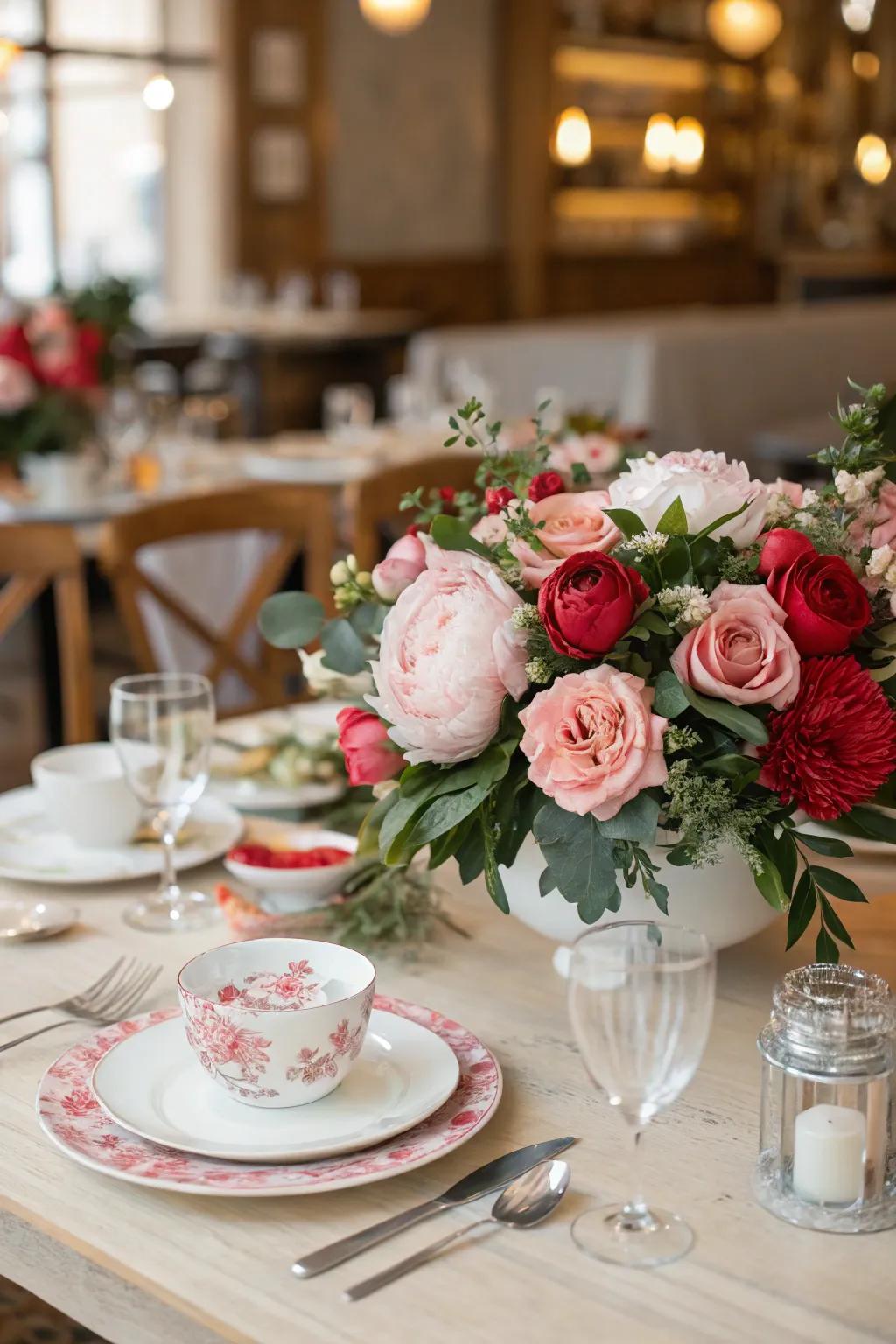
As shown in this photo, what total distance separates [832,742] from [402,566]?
0.31 m

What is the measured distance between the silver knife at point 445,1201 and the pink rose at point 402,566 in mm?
375

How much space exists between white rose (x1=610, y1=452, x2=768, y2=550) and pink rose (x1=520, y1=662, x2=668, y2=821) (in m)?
0.11

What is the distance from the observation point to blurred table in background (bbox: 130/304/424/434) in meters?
6.78

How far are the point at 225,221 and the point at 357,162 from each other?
37.2 inches

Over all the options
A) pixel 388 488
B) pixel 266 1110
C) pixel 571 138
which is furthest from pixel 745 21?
pixel 266 1110

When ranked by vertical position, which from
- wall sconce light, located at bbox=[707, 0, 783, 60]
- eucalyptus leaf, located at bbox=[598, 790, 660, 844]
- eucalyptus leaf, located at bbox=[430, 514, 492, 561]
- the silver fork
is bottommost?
the silver fork

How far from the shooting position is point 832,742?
912mm

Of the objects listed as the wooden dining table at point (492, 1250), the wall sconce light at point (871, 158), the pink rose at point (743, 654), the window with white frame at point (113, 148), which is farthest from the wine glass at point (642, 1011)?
the wall sconce light at point (871, 158)

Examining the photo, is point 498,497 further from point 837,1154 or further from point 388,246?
point 388,246

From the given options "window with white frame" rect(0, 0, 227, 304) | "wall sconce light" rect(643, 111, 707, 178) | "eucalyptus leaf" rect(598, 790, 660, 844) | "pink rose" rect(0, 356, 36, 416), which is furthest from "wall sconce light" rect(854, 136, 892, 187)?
"eucalyptus leaf" rect(598, 790, 660, 844)

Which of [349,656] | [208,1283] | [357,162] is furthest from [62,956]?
[357,162]

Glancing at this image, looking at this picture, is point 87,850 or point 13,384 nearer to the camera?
point 87,850

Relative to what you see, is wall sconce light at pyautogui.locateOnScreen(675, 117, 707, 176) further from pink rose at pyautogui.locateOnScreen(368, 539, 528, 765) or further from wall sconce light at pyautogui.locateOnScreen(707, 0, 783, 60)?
pink rose at pyautogui.locateOnScreen(368, 539, 528, 765)

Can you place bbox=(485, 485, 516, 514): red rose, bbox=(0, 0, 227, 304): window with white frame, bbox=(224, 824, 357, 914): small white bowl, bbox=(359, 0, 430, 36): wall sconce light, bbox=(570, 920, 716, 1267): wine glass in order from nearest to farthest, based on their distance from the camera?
bbox=(570, 920, 716, 1267): wine glass < bbox=(485, 485, 516, 514): red rose < bbox=(224, 824, 357, 914): small white bowl < bbox=(359, 0, 430, 36): wall sconce light < bbox=(0, 0, 227, 304): window with white frame
